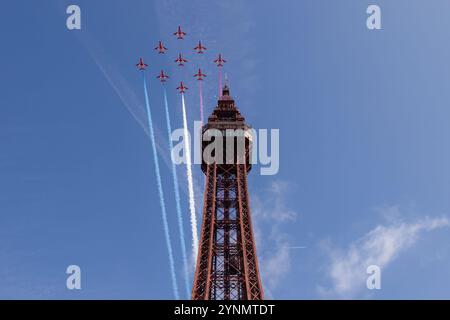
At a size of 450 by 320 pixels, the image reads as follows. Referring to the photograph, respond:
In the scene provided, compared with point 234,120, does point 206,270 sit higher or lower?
lower
